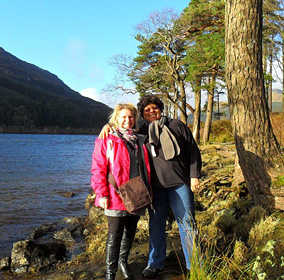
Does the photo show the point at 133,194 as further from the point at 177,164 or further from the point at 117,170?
the point at 177,164

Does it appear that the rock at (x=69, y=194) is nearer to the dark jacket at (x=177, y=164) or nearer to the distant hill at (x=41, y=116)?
the dark jacket at (x=177, y=164)

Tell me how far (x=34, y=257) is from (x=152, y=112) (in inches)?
128

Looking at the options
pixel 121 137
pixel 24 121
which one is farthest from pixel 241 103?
pixel 24 121

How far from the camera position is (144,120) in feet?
10.4

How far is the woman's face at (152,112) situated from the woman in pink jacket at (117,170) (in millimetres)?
219

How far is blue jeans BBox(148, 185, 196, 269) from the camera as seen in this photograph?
2920mm

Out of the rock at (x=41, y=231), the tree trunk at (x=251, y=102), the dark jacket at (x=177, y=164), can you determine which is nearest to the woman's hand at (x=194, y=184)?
the dark jacket at (x=177, y=164)

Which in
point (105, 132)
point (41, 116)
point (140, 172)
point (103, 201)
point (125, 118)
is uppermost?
point (41, 116)

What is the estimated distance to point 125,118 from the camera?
9.71 feet

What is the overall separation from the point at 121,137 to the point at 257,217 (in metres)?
2.39

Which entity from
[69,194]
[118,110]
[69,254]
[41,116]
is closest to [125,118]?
[118,110]

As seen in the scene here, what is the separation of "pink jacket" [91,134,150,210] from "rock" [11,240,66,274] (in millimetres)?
2508

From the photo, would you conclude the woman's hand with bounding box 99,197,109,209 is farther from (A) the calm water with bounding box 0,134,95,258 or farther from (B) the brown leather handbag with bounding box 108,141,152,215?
(A) the calm water with bounding box 0,134,95,258

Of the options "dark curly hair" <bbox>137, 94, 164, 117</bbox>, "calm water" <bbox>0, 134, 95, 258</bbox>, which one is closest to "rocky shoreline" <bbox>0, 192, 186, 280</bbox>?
"calm water" <bbox>0, 134, 95, 258</bbox>
